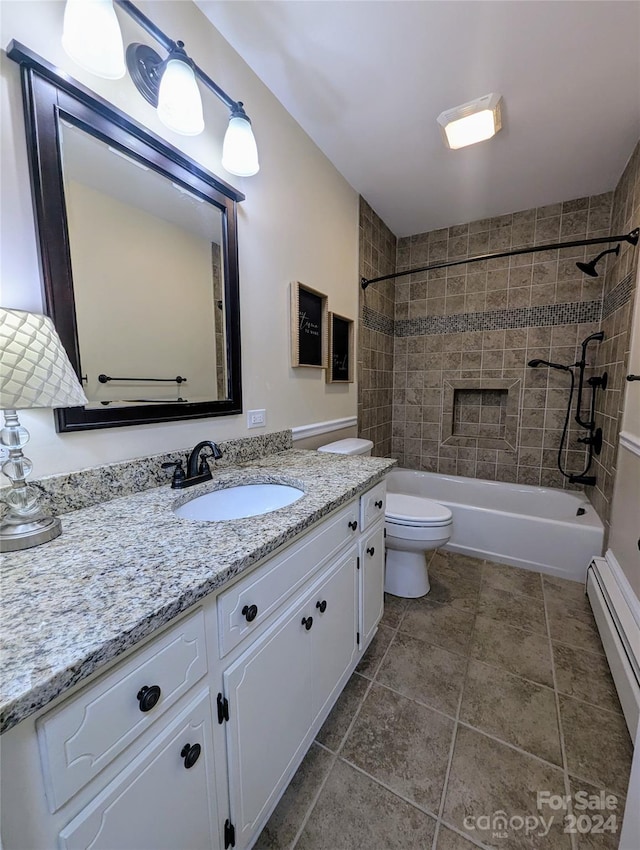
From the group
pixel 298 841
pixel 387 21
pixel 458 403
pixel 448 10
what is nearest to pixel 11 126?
pixel 387 21

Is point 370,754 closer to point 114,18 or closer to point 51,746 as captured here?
point 51,746

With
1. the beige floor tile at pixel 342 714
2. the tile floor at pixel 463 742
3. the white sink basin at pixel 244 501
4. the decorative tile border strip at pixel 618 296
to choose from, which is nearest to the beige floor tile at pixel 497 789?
the tile floor at pixel 463 742

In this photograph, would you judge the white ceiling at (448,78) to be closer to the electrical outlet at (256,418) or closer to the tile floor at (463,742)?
the electrical outlet at (256,418)

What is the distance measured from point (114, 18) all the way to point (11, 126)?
0.39m

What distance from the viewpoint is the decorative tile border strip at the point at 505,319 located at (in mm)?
2527

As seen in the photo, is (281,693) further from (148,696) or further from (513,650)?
(513,650)

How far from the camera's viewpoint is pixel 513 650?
61.2 inches

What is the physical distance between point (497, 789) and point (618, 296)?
8.39 feet

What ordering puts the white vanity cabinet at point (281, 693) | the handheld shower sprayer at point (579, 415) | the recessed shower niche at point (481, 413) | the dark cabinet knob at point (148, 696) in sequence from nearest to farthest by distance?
the dark cabinet knob at point (148, 696) → the white vanity cabinet at point (281, 693) → the handheld shower sprayer at point (579, 415) → the recessed shower niche at point (481, 413)

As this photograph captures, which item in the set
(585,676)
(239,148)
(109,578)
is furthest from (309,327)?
(585,676)

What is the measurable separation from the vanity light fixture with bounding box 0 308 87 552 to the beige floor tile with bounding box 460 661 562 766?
5.06 feet

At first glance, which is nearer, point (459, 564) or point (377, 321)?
point (459, 564)

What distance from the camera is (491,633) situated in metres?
1.66

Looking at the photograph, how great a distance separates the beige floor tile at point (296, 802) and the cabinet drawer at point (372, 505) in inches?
29.8
